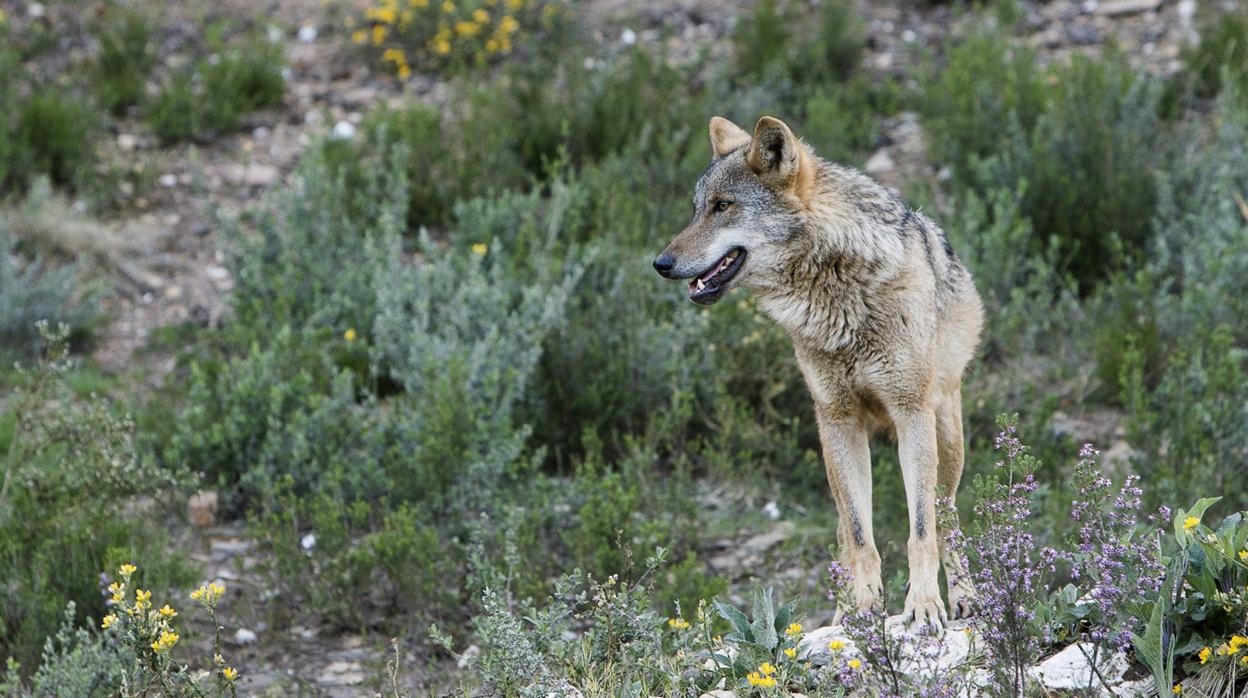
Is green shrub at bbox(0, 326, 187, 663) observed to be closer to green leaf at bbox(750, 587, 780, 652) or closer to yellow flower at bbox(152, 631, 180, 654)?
yellow flower at bbox(152, 631, 180, 654)

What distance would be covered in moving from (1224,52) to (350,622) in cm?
795

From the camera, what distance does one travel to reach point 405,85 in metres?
11.9

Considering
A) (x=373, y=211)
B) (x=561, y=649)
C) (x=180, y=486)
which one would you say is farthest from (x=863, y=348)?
(x=373, y=211)

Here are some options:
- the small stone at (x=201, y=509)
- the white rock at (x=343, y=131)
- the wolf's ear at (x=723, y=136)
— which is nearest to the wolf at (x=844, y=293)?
the wolf's ear at (x=723, y=136)

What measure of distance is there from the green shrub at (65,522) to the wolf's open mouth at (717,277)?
8.43ft

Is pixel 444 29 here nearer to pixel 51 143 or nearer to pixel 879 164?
pixel 51 143

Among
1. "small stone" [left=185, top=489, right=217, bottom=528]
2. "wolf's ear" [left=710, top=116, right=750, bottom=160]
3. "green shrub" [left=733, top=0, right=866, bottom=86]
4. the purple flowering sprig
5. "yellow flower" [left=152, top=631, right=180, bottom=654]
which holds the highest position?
"wolf's ear" [left=710, top=116, right=750, bottom=160]

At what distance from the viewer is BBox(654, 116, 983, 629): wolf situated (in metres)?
5.19

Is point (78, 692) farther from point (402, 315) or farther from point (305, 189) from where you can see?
point (305, 189)

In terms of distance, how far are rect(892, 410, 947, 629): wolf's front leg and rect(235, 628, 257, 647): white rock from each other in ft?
9.54

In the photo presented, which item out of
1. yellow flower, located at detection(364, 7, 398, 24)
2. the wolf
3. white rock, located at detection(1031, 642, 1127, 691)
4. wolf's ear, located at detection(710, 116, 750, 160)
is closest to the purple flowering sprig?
white rock, located at detection(1031, 642, 1127, 691)

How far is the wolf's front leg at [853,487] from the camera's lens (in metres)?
5.29

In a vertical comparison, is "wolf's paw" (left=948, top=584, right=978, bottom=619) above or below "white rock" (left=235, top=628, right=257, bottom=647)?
Answer: above

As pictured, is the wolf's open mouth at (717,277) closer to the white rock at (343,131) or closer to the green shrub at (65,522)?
the green shrub at (65,522)
